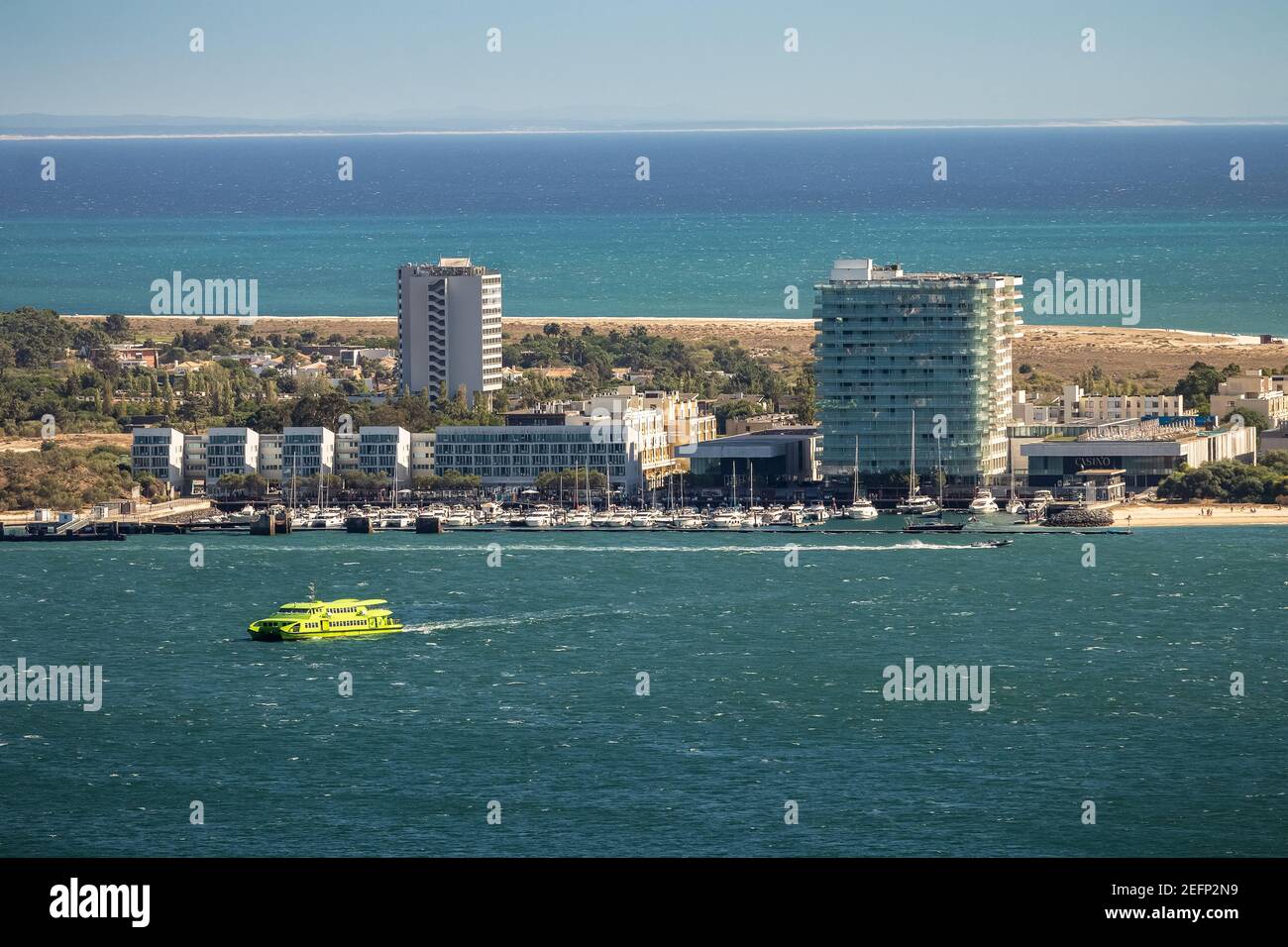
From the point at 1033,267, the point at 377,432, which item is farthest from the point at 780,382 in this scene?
the point at 1033,267

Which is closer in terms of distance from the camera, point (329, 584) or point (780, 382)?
point (329, 584)

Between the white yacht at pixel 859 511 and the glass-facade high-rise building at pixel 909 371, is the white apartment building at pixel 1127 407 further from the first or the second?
the white yacht at pixel 859 511

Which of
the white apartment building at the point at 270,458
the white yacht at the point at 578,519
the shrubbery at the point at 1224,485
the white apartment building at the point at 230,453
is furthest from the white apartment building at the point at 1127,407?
the white apartment building at the point at 230,453

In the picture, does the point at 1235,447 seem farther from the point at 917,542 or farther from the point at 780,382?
the point at 780,382

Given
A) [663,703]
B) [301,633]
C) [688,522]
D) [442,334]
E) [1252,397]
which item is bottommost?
[663,703]

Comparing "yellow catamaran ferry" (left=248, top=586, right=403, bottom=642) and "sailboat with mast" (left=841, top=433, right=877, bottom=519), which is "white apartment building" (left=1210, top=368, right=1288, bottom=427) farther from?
"yellow catamaran ferry" (left=248, top=586, right=403, bottom=642)

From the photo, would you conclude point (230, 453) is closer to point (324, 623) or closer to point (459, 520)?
point (459, 520)

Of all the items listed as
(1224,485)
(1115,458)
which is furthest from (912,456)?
(1224,485)
